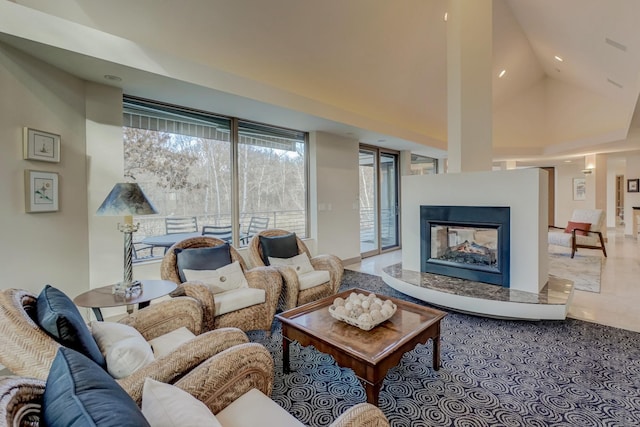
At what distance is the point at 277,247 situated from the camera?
365 cm

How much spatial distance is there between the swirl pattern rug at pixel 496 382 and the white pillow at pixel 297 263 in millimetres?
828

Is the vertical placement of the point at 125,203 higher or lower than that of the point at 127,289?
higher

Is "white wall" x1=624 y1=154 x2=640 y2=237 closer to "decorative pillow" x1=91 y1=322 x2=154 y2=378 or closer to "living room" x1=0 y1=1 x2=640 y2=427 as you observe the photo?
"living room" x1=0 y1=1 x2=640 y2=427

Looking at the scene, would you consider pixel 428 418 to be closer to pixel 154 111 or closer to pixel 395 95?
pixel 154 111

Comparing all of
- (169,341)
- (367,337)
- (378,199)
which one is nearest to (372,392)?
(367,337)

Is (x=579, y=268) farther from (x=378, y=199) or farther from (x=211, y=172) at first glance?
(x=211, y=172)

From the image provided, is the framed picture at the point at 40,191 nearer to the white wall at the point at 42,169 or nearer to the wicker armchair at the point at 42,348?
the white wall at the point at 42,169

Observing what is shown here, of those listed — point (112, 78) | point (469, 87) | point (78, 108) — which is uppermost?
point (469, 87)

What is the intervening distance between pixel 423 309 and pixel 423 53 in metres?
4.22

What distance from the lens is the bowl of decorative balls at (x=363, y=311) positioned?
2020 mm

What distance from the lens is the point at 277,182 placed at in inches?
190

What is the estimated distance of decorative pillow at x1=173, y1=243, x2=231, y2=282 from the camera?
285 cm

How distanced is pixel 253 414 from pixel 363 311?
1.08m

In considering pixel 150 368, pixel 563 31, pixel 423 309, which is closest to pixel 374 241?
pixel 423 309
